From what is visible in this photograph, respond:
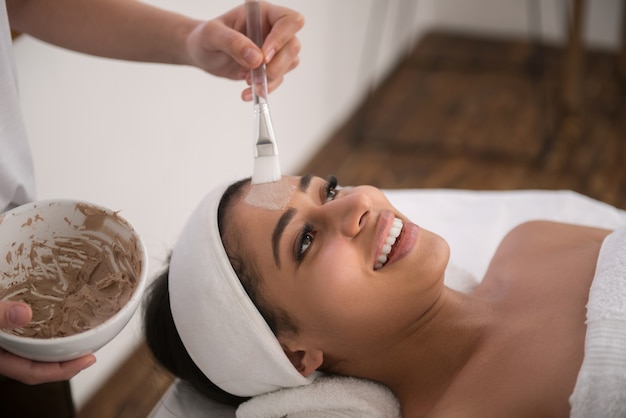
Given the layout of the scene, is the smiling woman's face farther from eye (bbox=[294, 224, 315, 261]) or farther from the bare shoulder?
the bare shoulder

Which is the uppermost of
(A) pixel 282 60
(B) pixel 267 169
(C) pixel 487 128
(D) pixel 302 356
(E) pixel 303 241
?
(A) pixel 282 60

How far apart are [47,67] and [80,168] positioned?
257 mm

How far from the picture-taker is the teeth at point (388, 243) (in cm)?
124

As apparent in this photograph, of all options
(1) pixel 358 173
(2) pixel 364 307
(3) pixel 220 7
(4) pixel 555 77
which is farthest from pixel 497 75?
(2) pixel 364 307

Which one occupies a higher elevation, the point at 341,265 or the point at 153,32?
the point at 153,32

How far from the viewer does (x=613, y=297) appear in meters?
1.21

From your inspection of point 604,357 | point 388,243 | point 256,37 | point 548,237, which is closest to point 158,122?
point 256,37

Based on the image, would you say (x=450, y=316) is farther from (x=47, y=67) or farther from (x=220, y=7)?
(x=220, y=7)

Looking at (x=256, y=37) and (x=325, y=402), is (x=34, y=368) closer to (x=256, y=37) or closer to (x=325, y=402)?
(x=325, y=402)

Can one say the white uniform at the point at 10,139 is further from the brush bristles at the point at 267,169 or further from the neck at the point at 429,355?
the neck at the point at 429,355

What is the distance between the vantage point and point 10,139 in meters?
1.20

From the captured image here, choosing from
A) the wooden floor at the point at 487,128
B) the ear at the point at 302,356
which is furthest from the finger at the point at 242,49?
the wooden floor at the point at 487,128

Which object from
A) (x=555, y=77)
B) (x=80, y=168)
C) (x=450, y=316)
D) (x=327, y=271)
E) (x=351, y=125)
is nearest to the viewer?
(x=327, y=271)

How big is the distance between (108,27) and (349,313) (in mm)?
714
